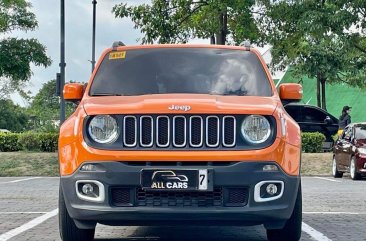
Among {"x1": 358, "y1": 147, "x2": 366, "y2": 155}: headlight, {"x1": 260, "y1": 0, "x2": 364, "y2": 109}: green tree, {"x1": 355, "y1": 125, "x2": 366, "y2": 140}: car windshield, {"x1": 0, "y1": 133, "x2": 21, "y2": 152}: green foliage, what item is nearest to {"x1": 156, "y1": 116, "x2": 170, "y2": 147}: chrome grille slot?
{"x1": 358, "y1": 147, "x2": 366, "y2": 155}: headlight

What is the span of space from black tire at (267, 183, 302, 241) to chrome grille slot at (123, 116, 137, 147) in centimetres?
165

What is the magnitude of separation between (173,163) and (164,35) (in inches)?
825

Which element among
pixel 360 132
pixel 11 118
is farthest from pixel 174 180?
pixel 11 118

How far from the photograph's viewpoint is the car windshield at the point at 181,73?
772cm

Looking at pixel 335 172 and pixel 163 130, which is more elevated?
pixel 163 130

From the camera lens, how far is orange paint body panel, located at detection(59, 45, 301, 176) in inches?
263

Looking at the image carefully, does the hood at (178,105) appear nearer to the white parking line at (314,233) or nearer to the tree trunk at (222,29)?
the white parking line at (314,233)

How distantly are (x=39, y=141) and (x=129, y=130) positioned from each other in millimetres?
18137

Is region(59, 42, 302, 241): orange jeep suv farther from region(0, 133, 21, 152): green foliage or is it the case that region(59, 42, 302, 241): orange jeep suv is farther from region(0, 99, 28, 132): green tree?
region(0, 99, 28, 132): green tree

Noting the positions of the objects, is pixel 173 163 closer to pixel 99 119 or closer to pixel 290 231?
pixel 99 119

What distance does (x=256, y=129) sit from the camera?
6871 mm

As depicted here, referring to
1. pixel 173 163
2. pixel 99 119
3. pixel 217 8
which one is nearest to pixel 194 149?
pixel 173 163

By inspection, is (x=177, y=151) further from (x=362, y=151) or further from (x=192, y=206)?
(x=362, y=151)

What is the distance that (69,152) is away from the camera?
695 centimetres
